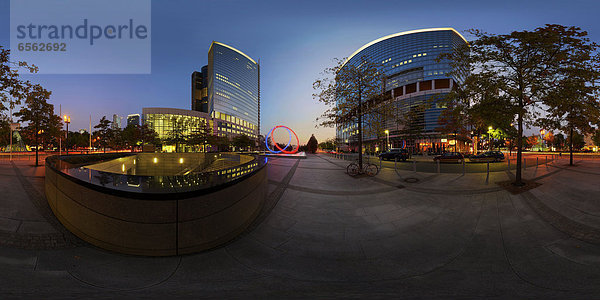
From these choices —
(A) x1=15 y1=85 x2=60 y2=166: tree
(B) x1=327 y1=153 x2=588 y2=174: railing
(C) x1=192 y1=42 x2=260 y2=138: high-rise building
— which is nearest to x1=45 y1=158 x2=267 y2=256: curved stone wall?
(B) x1=327 y1=153 x2=588 y2=174: railing

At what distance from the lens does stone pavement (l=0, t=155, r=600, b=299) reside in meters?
3.61

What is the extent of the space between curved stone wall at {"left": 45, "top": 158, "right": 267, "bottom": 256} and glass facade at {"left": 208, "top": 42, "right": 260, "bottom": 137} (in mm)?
120137

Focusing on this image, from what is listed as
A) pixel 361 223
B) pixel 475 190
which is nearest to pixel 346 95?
pixel 475 190

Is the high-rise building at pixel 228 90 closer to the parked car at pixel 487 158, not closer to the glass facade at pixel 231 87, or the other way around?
the glass facade at pixel 231 87

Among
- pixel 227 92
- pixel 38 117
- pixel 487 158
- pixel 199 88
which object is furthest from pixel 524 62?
pixel 199 88

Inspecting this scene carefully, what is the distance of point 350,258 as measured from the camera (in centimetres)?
447

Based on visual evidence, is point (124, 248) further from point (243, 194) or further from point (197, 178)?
point (243, 194)

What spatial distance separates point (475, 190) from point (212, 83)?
439ft

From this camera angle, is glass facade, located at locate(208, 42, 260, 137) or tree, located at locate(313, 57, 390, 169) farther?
glass facade, located at locate(208, 42, 260, 137)

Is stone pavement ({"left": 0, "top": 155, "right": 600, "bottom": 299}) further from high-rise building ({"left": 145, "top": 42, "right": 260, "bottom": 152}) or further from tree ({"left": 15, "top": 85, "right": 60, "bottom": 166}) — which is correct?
high-rise building ({"left": 145, "top": 42, "right": 260, "bottom": 152})

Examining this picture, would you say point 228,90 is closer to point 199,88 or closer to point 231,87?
point 231,87

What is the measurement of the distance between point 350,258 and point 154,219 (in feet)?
14.0

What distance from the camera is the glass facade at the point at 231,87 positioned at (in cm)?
12119

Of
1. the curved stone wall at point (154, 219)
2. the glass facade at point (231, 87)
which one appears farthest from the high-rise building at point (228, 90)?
the curved stone wall at point (154, 219)
